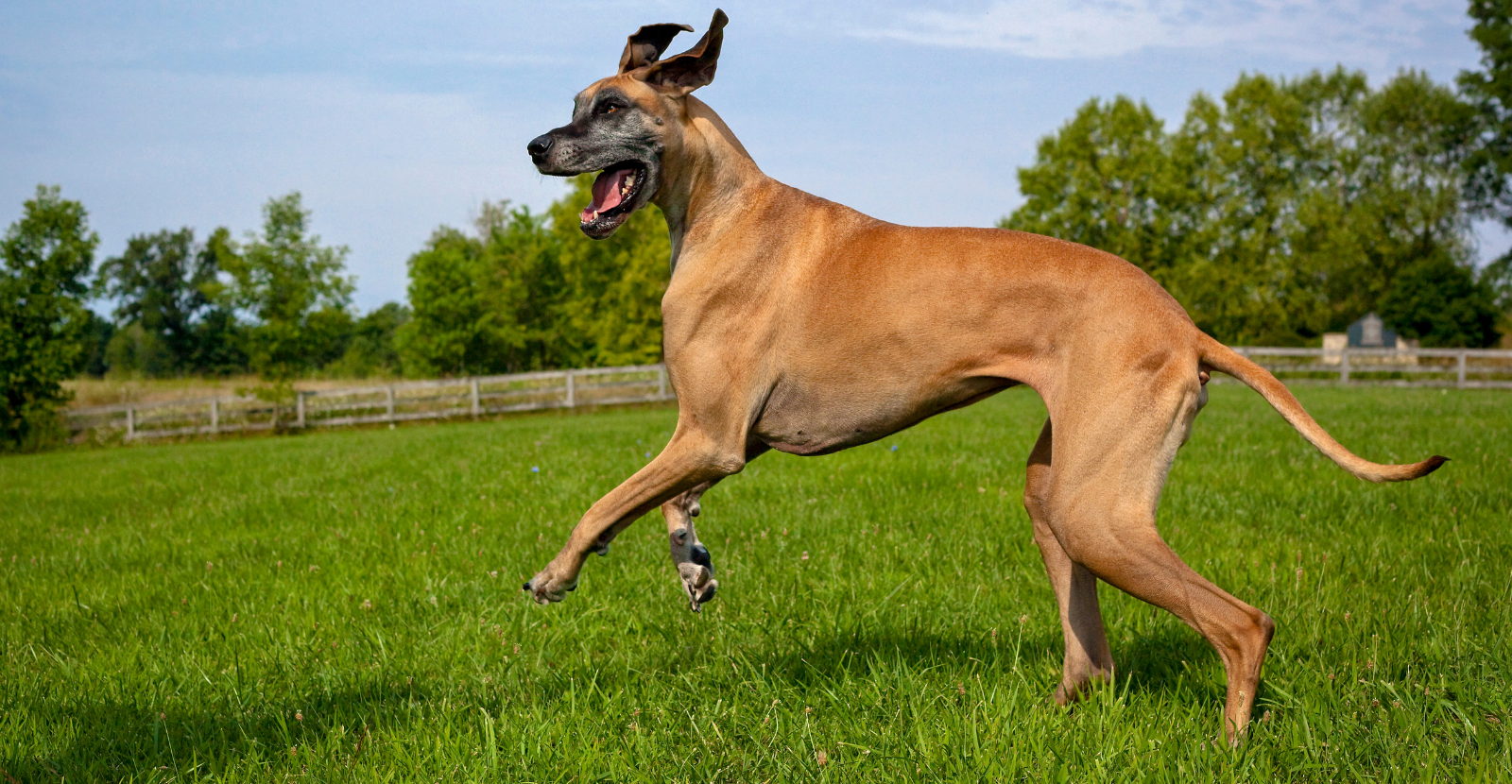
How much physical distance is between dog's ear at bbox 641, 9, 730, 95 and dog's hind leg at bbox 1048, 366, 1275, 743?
5.63ft

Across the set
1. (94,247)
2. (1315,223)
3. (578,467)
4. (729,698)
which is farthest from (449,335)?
(729,698)

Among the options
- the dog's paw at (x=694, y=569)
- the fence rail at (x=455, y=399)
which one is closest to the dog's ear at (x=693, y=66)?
the dog's paw at (x=694, y=569)

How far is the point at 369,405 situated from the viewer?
30.7 m

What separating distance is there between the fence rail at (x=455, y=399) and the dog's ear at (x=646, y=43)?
2732 cm

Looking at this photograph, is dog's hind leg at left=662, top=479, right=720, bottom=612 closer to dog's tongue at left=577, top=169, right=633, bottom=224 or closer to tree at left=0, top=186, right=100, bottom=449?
dog's tongue at left=577, top=169, right=633, bottom=224

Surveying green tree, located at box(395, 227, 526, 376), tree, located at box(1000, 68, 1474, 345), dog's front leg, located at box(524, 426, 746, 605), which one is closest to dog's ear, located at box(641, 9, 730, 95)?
dog's front leg, located at box(524, 426, 746, 605)

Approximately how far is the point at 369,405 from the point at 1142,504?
31.0 m

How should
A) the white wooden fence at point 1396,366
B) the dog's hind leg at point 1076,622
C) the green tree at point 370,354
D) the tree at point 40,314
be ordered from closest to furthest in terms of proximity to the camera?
1. the dog's hind leg at point 1076,622
2. the tree at point 40,314
3. the white wooden fence at point 1396,366
4. the green tree at point 370,354

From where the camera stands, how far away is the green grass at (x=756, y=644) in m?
3.01

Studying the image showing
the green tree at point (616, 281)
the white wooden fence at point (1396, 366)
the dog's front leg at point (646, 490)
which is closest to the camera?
the dog's front leg at point (646, 490)

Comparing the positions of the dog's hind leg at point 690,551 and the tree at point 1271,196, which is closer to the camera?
the dog's hind leg at point 690,551

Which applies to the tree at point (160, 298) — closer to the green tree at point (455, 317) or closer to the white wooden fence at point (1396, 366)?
the green tree at point (455, 317)

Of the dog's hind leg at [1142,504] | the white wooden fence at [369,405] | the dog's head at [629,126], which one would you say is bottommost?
the white wooden fence at [369,405]

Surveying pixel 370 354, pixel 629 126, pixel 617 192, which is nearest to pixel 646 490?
pixel 617 192
